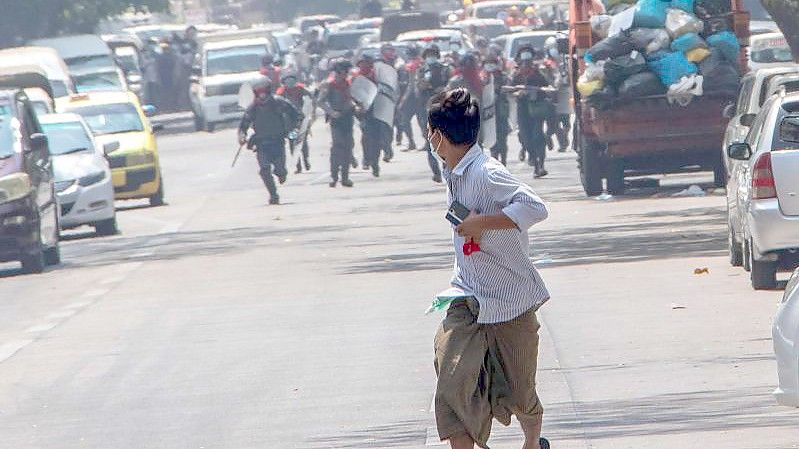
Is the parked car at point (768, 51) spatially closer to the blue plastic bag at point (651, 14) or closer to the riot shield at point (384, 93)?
the riot shield at point (384, 93)

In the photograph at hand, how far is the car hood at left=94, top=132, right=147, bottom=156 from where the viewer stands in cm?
2941

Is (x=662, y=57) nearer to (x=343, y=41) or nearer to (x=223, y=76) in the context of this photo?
(x=223, y=76)

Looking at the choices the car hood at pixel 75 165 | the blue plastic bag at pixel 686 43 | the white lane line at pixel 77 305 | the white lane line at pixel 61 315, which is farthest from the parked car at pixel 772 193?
the car hood at pixel 75 165

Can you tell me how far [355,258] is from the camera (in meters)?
19.4

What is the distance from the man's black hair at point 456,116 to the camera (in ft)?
24.4

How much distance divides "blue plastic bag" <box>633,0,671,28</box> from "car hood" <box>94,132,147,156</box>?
7662 millimetres

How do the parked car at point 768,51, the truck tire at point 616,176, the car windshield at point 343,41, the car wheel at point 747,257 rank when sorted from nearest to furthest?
1. the car wheel at point 747,257
2. the truck tire at point 616,176
3. the parked car at point 768,51
4. the car windshield at point 343,41

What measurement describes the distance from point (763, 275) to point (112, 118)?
17790mm

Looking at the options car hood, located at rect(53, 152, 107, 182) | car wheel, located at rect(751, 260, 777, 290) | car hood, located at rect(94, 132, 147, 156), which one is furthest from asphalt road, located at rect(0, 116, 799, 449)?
car hood, located at rect(94, 132, 147, 156)

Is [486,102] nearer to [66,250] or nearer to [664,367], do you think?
[66,250]

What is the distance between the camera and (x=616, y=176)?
25.6 metres

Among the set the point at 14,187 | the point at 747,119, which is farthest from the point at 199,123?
the point at 747,119

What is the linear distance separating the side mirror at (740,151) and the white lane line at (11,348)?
500 cm

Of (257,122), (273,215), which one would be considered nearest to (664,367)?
(273,215)
